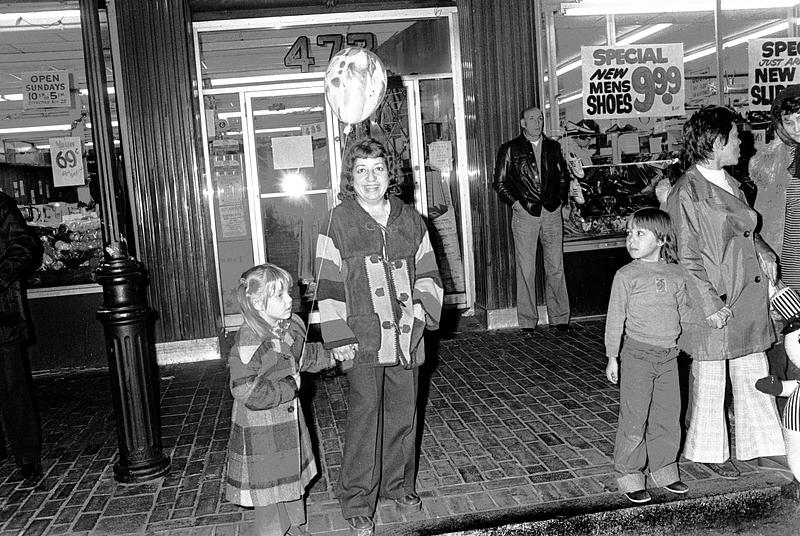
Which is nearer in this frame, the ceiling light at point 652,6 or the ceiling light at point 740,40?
the ceiling light at point 652,6

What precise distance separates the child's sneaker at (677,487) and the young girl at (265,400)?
6.59 ft

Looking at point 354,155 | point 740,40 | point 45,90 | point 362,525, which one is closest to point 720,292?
point 354,155

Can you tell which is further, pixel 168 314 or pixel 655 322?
pixel 168 314

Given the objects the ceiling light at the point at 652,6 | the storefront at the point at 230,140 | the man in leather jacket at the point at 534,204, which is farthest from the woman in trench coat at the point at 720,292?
the ceiling light at the point at 652,6

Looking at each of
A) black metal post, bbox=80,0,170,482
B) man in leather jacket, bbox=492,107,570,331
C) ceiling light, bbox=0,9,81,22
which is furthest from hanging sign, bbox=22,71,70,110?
man in leather jacket, bbox=492,107,570,331

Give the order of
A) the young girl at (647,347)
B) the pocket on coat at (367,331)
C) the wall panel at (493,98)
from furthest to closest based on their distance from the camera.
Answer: the wall panel at (493,98), the young girl at (647,347), the pocket on coat at (367,331)

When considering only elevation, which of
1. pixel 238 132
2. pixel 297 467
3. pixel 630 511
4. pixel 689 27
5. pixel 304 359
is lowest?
pixel 630 511

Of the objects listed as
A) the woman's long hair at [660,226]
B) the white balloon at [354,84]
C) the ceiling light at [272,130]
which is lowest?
the woman's long hair at [660,226]

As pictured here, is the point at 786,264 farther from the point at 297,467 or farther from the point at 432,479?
the point at 297,467

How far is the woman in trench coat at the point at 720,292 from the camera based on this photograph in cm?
429

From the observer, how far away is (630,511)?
4.02m

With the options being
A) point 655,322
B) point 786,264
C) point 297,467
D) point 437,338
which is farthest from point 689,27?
point 297,467

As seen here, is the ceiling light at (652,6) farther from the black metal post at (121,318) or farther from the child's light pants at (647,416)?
Result: the child's light pants at (647,416)

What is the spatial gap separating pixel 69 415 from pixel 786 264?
561 cm
